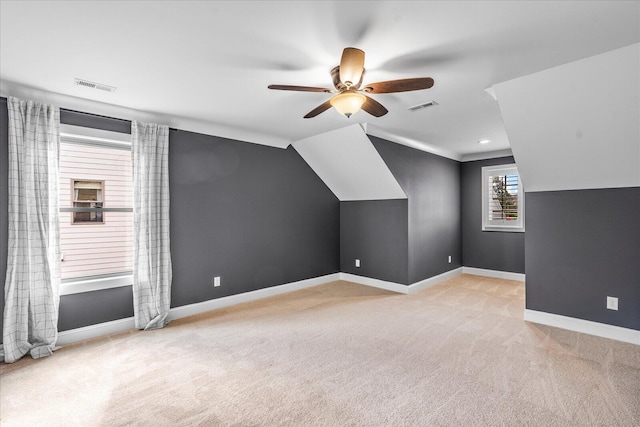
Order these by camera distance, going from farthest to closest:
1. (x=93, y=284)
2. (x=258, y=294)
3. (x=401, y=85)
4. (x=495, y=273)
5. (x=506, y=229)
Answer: (x=495, y=273)
(x=506, y=229)
(x=258, y=294)
(x=93, y=284)
(x=401, y=85)

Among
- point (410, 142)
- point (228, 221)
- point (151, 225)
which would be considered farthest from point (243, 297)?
point (410, 142)

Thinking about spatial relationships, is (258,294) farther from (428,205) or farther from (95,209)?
(428,205)

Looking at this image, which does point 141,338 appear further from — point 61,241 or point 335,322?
point 335,322

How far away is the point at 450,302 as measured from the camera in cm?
440

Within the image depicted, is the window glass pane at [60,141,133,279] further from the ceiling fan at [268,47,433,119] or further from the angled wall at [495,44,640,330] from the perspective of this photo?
the angled wall at [495,44,640,330]

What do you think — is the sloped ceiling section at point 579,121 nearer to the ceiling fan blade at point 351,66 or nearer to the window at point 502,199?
the ceiling fan blade at point 351,66

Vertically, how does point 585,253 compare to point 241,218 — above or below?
below

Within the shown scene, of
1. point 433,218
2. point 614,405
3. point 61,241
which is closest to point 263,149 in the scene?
point 61,241

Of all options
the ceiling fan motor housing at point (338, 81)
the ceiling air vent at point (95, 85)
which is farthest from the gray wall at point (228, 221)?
the ceiling fan motor housing at point (338, 81)

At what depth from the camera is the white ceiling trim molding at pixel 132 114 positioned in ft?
9.25

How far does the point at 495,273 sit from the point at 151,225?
18.9 feet

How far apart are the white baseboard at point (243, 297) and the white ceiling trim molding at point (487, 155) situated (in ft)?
11.3

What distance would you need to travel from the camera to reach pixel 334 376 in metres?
2.47

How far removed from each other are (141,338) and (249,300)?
59.9 inches
